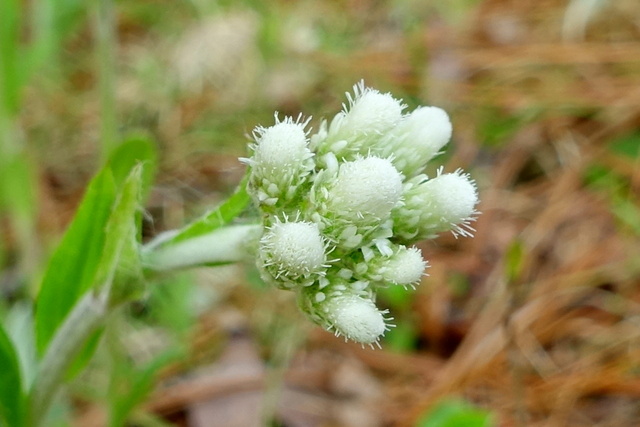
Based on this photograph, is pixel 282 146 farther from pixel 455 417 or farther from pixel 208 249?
pixel 455 417

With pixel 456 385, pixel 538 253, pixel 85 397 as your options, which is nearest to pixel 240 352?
pixel 85 397

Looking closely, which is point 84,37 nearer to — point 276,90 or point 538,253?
point 276,90

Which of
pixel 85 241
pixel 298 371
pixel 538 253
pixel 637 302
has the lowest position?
pixel 85 241

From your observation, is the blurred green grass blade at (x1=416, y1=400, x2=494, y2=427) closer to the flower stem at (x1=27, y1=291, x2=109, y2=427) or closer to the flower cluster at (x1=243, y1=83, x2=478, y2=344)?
the flower cluster at (x1=243, y1=83, x2=478, y2=344)

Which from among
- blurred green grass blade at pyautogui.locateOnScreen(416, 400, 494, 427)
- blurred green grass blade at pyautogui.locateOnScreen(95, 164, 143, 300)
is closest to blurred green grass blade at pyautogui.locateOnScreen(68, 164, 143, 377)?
blurred green grass blade at pyautogui.locateOnScreen(95, 164, 143, 300)

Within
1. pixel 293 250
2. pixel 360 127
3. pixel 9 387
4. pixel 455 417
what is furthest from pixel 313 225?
pixel 455 417

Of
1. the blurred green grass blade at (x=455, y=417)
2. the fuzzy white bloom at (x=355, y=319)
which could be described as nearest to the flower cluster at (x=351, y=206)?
the fuzzy white bloom at (x=355, y=319)
